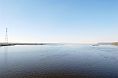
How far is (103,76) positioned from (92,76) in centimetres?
134

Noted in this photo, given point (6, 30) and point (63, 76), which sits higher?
point (6, 30)

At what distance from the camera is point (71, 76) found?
69.3 ft

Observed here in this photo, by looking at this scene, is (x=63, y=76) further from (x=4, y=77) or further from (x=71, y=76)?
(x=4, y=77)

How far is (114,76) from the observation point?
21.0 m

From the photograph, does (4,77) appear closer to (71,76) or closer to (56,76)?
(56,76)

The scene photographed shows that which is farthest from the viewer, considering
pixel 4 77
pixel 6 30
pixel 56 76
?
pixel 6 30

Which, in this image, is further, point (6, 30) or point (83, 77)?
point (6, 30)

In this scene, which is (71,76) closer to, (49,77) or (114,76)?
(49,77)

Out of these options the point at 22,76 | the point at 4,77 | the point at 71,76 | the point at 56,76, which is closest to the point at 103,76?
the point at 71,76

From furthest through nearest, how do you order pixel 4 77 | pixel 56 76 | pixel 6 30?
pixel 6 30, pixel 56 76, pixel 4 77

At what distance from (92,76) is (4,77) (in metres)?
10.3

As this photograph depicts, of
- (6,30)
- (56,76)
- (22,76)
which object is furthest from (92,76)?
(6,30)

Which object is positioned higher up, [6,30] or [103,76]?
[6,30]

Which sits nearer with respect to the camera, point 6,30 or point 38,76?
point 38,76
